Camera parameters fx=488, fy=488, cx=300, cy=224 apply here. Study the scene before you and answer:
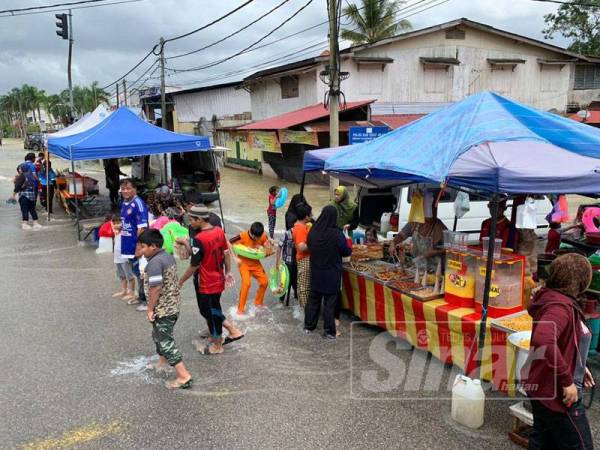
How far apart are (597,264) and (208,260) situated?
150 inches

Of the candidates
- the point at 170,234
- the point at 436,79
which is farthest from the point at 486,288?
the point at 436,79

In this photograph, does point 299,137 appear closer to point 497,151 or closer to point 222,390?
point 497,151

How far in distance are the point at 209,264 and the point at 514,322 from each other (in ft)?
9.44

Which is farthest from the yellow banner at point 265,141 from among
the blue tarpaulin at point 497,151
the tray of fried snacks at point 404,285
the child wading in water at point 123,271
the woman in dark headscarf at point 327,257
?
the blue tarpaulin at point 497,151

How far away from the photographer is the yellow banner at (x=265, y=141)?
20.1 meters

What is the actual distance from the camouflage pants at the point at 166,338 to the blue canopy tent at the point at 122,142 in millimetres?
6916

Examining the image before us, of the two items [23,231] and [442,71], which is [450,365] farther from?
[442,71]

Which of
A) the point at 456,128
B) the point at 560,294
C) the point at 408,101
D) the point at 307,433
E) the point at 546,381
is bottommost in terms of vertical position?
the point at 307,433

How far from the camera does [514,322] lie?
4188 mm

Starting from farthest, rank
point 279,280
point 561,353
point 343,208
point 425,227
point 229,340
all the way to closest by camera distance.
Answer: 1. point 343,208
2. point 279,280
3. point 425,227
4. point 229,340
5. point 561,353

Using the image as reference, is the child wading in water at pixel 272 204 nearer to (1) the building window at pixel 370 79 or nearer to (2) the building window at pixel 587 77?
(1) the building window at pixel 370 79

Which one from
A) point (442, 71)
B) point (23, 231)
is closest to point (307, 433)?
point (23, 231)

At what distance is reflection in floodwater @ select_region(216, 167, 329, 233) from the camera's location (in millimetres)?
14320

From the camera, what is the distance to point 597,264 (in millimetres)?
4719
